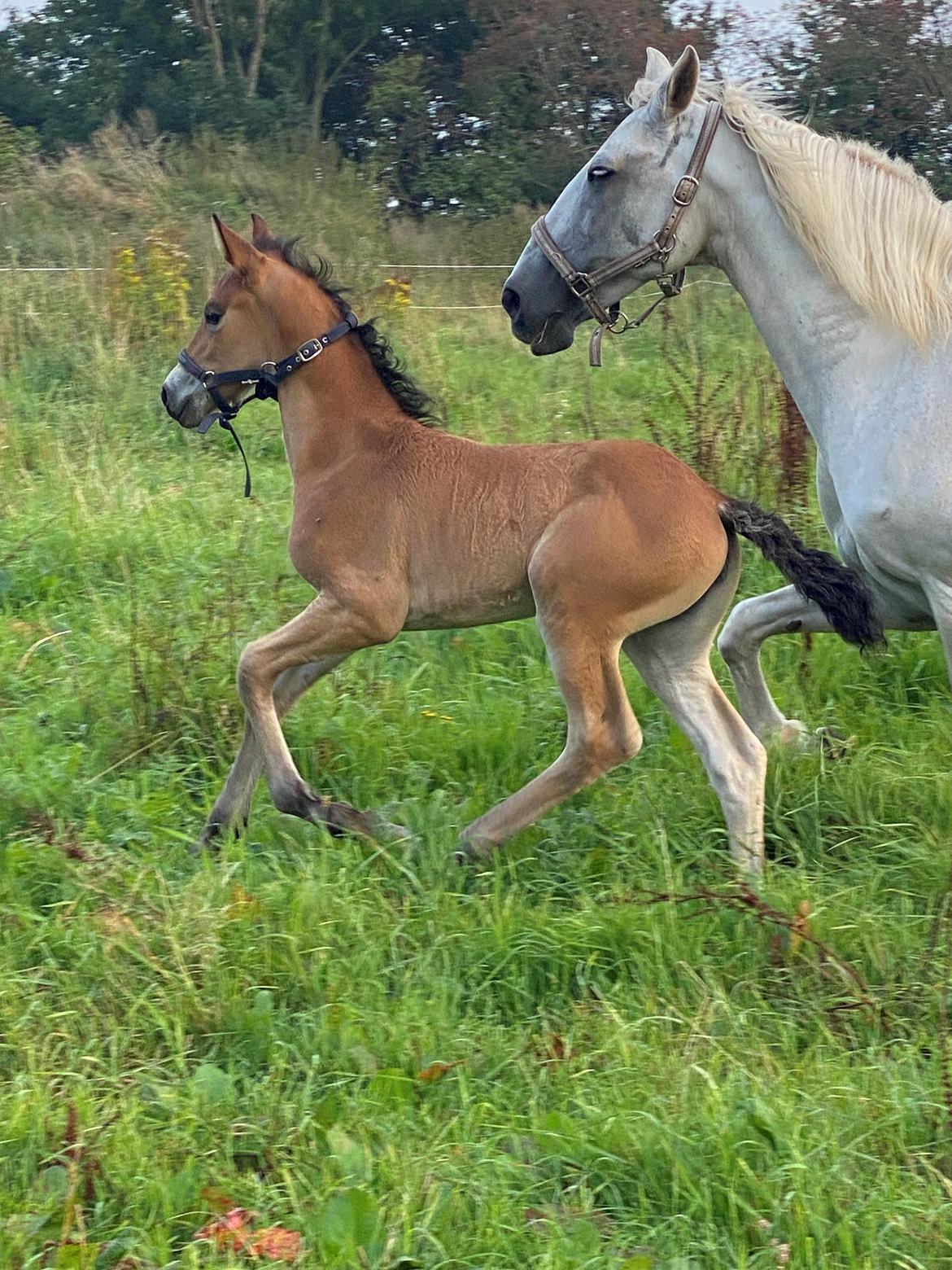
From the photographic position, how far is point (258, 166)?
15.8 meters

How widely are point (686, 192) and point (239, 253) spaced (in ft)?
4.38

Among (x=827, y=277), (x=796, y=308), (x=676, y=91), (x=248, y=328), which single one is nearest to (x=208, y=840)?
(x=248, y=328)

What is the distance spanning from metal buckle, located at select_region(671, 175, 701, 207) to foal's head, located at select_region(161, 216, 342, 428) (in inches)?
43.9

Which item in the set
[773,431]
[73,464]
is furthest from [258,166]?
[773,431]

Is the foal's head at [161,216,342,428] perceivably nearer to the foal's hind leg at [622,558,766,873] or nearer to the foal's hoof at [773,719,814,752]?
the foal's hind leg at [622,558,766,873]

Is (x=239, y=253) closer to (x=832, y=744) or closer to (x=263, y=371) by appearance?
(x=263, y=371)

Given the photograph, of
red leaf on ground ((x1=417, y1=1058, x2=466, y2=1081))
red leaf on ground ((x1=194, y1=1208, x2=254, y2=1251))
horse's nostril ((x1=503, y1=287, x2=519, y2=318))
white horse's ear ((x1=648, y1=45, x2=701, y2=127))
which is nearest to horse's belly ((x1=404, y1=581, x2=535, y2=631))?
horse's nostril ((x1=503, y1=287, x2=519, y2=318))

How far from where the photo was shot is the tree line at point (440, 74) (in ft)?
53.3

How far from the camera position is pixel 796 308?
4.23 meters

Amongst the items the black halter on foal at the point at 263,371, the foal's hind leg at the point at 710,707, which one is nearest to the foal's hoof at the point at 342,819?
the foal's hind leg at the point at 710,707

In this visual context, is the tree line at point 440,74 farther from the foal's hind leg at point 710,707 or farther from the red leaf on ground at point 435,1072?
the red leaf on ground at point 435,1072

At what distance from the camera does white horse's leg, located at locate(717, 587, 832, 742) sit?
15.0ft

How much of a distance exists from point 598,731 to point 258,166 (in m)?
12.9

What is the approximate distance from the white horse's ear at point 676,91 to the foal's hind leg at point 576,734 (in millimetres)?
1452
